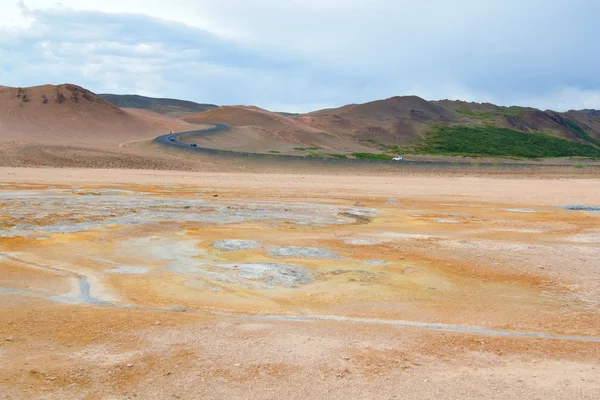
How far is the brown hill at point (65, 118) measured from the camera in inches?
3265

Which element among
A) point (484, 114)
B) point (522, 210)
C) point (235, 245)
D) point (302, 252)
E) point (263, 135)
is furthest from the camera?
point (484, 114)

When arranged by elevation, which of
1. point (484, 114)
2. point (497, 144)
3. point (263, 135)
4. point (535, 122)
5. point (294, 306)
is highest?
point (484, 114)

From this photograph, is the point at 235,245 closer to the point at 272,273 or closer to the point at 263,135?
the point at 272,273

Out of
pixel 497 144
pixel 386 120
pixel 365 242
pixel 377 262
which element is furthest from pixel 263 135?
pixel 377 262

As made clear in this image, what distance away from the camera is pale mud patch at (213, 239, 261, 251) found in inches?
632

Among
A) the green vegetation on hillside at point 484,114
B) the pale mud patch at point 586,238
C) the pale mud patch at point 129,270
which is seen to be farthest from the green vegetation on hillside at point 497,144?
the pale mud patch at point 129,270

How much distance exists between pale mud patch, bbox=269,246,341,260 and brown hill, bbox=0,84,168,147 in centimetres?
6406

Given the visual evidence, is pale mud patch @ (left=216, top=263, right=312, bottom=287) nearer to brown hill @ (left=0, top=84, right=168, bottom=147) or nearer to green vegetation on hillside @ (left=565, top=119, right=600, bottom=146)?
brown hill @ (left=0, top=84, right=168, bottom=147)

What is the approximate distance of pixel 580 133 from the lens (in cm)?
18375

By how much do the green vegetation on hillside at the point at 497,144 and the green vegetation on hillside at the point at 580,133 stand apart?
19.8m

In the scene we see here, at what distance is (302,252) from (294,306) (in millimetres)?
4726

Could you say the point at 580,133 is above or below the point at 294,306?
above

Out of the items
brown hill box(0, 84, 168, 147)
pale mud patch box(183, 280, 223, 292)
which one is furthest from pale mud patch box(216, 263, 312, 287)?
brown hill box(0, 84, 168, 147)

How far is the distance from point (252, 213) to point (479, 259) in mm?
10158
